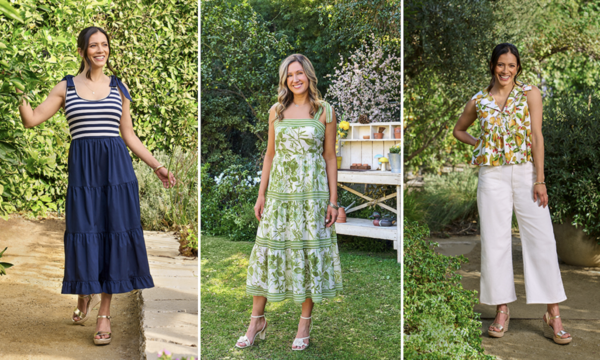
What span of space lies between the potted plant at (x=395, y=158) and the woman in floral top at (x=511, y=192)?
158cm

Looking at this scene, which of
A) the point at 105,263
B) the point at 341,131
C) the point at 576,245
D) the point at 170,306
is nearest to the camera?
the point at 341,131

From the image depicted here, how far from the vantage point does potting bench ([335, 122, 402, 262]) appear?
2418 millimetres

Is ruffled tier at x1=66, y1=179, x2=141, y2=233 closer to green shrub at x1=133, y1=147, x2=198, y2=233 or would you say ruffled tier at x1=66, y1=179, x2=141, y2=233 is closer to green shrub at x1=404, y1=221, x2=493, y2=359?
green shrub at x1=133, y1=147, x2=198, y2=233

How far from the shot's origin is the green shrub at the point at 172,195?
5.37m

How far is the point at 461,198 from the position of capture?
788 cm

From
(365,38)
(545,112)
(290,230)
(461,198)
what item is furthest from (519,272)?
(365,38)

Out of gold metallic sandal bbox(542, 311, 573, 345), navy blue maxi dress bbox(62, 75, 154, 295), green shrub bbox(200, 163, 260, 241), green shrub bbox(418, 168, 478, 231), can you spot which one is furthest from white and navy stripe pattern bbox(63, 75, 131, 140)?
green shrub bbox(418, 168, 478, 231)

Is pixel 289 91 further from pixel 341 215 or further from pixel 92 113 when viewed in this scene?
pixel 92 113

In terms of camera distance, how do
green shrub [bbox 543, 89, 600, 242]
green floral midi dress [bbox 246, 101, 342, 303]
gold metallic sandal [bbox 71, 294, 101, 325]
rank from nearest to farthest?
green floral midi dress [bbox 246, 101, 342, 303] → gold metallic sandal [bbox 71, 294, 101, 325] → green shrub [bbox 543, 89, 600, 242]

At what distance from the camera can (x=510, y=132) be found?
12.2ft

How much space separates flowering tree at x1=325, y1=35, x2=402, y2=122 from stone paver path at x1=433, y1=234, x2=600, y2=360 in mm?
1936

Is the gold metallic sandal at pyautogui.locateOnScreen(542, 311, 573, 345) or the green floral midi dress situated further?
the gold metallic sandal at pyautogui.locateOnScreen(542, 311, 573, 345)

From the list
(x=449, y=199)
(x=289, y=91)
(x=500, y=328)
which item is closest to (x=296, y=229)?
(x=289, y=91)

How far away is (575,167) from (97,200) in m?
4.72
